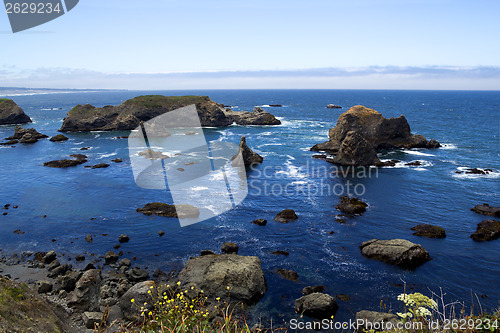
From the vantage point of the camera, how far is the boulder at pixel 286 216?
40.3 metres

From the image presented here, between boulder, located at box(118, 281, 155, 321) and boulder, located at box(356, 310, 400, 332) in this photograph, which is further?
boulder, located at box(118, 281, 155, 321)

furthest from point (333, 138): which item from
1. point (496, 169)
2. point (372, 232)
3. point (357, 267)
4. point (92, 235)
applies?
point (92, 235)

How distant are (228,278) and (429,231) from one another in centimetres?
2386

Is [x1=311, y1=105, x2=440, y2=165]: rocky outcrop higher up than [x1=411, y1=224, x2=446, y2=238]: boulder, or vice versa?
[x1=311, y1=105, x2=440, y2=165]: rocky outcrop

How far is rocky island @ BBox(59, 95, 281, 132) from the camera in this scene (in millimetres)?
120562

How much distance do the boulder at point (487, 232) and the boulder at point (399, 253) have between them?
829cm

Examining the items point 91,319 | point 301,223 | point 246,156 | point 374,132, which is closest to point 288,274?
point 301,223

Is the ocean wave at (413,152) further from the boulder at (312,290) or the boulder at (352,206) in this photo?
the boulder at (312,290)

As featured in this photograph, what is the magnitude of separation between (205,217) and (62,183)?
3077 cm

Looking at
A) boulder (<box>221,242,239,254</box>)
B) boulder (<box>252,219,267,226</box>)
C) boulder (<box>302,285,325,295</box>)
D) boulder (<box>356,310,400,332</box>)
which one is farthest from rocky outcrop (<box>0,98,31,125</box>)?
boulder (<box>356,310,400,332</box>)

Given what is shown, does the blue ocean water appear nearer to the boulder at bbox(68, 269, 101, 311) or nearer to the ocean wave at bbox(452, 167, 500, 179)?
the ocean wave at bbox(452, 167, 500, 179)

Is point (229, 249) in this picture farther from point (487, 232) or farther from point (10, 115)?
point (10, 115)

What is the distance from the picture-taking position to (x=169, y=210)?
43.4m

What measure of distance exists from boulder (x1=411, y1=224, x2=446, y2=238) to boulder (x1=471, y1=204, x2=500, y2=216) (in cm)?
939
